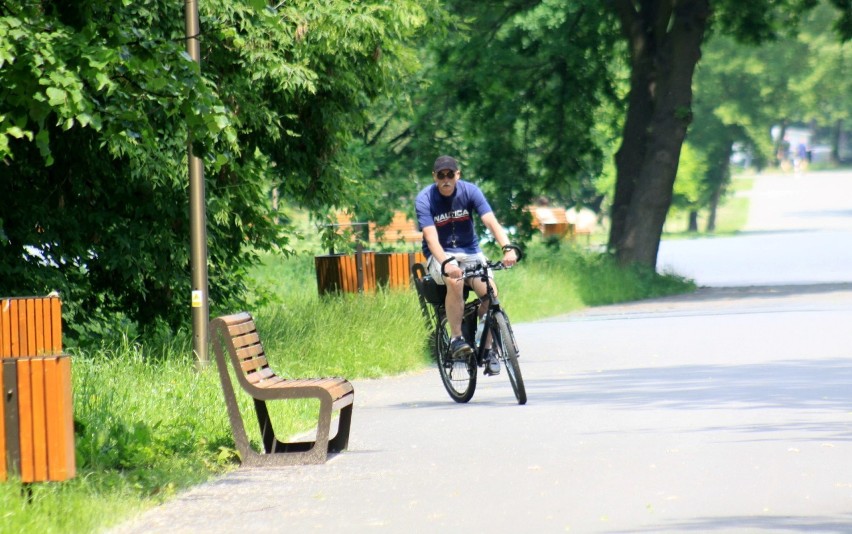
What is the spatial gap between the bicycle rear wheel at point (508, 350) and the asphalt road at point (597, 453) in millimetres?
162

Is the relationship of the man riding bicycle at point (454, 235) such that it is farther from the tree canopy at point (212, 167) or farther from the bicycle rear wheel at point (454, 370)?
the tree canopy at point (212, 167)

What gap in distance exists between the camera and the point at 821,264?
39.0 m

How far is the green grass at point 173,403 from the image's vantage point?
24.6ft

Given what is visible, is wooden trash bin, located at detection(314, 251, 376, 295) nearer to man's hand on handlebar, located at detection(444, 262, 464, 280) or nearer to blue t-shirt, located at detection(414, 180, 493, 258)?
blue t-shirt, located at detection(414, 180, 493, 258)

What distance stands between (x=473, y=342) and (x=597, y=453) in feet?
11.1

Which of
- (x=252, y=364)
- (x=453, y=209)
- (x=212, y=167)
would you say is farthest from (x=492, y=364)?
(x=212, y=167)

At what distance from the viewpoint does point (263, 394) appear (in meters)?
9.56

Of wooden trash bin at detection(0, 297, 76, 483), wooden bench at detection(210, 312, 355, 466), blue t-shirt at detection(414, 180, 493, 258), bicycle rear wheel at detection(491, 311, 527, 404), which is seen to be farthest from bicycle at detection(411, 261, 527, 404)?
wooden trash bin at detection(0, 297, 76, 483)

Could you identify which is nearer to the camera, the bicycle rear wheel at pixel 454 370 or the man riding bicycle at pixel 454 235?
the man riding bicycle at pixel 454 235

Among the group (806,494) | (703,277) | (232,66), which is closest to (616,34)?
(703,277)

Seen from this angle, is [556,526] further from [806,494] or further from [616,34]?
[616,34]

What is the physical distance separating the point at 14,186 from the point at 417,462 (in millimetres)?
6712

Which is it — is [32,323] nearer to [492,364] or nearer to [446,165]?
[446,165]

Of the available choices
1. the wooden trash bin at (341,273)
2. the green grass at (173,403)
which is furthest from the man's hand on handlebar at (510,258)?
the wooden trash bin at (341,273)
